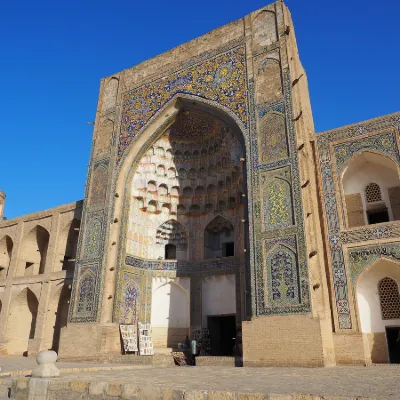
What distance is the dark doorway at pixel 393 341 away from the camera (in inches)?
360

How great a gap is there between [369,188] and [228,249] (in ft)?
18.0

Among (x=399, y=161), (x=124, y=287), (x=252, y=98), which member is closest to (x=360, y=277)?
(x=399, y=161)

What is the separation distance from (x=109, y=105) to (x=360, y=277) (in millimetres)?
10390

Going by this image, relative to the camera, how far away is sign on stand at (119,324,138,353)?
11.4 meters

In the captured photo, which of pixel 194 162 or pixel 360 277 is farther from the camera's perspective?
pixel 194 162

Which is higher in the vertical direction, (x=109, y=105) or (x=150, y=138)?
(x=109, y=105)

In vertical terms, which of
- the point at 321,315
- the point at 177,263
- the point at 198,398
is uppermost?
the point at 177,263

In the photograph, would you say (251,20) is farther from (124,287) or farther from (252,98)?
(124,287)

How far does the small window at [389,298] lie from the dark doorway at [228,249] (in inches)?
225

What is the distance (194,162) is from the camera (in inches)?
575

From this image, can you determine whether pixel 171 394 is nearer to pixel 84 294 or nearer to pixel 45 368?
pixel 45 368

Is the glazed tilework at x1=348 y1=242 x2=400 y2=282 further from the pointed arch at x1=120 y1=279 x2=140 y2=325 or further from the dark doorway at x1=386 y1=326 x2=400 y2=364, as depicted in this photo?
the pointed arch at x1=120 y1=279 x2=140 y2=325

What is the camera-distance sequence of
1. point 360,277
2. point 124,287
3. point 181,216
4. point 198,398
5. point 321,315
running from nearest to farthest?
point 198,398
point 321,315
point 360,277
point 124,287
point 181,216

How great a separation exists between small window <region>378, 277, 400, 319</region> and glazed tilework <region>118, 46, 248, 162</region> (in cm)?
551
